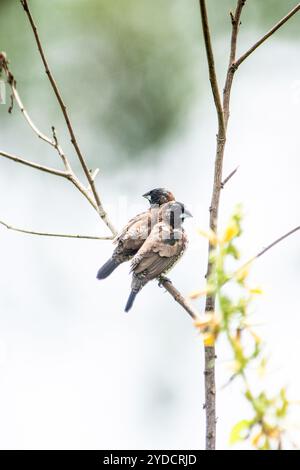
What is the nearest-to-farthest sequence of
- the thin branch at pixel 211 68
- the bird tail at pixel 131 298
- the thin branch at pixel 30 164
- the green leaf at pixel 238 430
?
the green leaf at pixel 238 430, the thin branch at pixel 211 68, the thin branch at pixel 30 164, the bird tail at pixel 131 298

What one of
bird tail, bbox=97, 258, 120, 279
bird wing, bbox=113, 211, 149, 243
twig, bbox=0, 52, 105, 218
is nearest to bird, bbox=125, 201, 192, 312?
bird wing, bbox=113, 211, 149, 243

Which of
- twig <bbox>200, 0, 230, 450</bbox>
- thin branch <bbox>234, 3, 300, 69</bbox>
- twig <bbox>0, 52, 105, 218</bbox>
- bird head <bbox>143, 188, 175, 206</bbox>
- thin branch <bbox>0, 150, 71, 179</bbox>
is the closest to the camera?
twig <bbox>200, 0, 230, 450</bbox>

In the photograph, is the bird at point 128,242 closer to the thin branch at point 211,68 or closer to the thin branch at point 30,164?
the thin branch at point 30,164

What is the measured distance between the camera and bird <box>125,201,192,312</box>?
4523mm

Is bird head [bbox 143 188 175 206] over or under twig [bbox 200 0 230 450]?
over

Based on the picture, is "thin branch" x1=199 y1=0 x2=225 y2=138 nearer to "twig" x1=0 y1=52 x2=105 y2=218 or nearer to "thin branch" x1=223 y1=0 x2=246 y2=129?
"thin branch" x1=223 y1=0 x2=246 y2=129

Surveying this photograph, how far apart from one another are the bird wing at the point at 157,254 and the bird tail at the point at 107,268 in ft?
0.85

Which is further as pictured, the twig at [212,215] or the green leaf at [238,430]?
the twig at [212,215]

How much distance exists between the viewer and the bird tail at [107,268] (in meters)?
4.82

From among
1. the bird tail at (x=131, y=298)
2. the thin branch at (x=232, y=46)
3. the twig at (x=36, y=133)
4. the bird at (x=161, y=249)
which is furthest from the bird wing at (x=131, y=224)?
the thin branch at (x=232, y=46)

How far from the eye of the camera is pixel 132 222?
4996 millimetres
